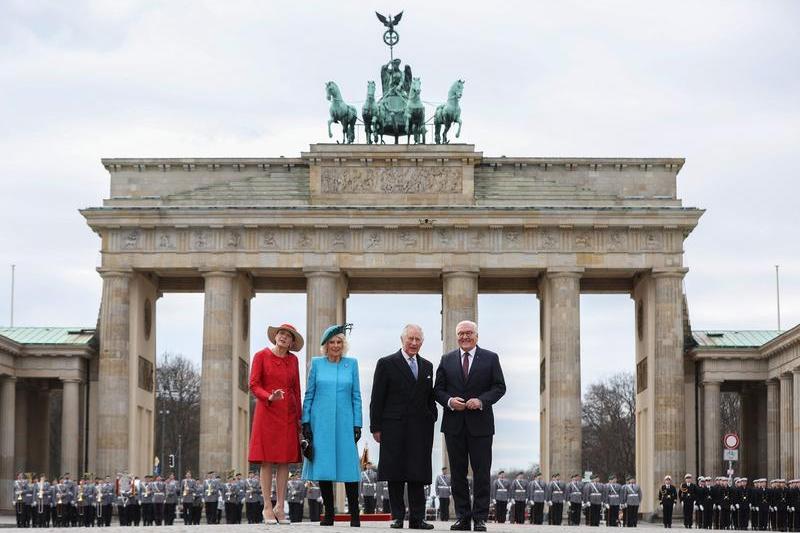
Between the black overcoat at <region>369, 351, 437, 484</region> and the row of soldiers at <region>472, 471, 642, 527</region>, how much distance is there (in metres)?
30.4

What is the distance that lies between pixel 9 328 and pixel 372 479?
26617mm

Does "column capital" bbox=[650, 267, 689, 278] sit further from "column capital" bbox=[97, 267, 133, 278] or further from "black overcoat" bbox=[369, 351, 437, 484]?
"black overcoat" bbox=[369, 351, 437, 484]

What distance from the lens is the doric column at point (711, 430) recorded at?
6234 centimetres

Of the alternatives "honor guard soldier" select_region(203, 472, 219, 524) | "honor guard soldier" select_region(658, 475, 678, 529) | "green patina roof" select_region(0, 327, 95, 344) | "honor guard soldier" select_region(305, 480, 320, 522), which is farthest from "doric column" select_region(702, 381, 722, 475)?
"green patina roof" select_region(0, 327, 95, 344)

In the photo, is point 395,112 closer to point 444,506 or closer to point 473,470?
point 444,506

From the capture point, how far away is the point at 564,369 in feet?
203

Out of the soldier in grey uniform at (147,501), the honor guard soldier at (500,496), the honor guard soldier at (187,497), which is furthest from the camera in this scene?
the soldier in grey uniform at (147,501)

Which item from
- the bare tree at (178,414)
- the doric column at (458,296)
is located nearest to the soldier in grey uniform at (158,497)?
the doric column at (458,296)

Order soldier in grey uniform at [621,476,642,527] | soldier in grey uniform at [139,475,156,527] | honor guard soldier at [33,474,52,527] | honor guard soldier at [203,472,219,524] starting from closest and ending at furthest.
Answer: honor guard soldier at [33,474,52,527], soldier in grey uniform at [139,475,156,527], honor guard soldier at [203,472,219,524], soldier in grey uniform at [621,476,642,527]

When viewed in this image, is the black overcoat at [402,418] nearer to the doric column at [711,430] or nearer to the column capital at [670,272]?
the column capital at [670,272]

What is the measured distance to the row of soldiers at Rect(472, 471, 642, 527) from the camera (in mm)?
49438

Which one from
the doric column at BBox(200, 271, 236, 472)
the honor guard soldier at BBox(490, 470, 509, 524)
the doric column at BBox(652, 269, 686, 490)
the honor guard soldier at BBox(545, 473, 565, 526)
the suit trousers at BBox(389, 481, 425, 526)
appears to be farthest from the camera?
the doric column at BBox(200, 271, 236, 472)

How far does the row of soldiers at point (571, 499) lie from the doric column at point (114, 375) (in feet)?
54.3

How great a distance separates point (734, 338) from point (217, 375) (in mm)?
20806
